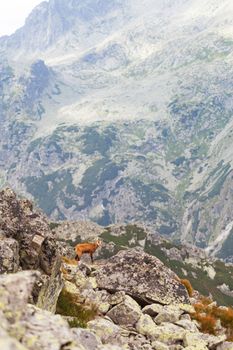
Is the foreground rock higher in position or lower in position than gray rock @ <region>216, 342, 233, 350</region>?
higher

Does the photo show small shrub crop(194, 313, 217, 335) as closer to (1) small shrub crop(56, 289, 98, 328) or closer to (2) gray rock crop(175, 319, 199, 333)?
(2) gray rock crop(175, 319, 199, 333)

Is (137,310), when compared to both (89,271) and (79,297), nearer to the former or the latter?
(79,297)

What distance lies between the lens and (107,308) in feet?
82.8

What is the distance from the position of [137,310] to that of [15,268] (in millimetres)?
7458

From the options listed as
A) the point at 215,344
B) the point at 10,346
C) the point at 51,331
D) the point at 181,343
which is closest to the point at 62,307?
the point at 181,343

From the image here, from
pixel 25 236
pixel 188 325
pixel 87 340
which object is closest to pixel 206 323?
pixel 188 325

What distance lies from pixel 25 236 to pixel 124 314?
654 centimetres

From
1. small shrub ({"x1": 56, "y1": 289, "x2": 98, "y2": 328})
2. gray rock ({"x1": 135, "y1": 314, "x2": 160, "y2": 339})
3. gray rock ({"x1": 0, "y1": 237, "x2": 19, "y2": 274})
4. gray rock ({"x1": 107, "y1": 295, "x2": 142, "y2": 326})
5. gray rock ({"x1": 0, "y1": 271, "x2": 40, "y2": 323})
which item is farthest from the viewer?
gray rock ({"x1": 107, "y1": 295, "x2": 142, "y2": 326})

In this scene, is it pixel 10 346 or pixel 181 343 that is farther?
pixel 181 343

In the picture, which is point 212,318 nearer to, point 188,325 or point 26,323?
point 188,325

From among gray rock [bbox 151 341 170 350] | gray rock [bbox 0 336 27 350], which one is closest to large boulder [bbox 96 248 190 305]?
gray rock [bbox 151 341 170 350]

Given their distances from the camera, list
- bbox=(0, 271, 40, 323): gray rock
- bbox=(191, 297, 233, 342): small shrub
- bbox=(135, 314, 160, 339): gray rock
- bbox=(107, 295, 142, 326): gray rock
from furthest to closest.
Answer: bbox=(191, 297, 233, 342): small shrub → bbox=(107, 295, 142, 326): gray rock → bbox=(135, 314, 160, 339): gray rock → bbox=(0, 271, 40, 323): gray rock

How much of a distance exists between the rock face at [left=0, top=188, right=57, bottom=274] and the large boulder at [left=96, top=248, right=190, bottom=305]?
657 cm

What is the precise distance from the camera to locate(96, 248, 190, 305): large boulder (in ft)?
93.8
